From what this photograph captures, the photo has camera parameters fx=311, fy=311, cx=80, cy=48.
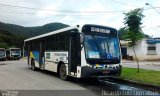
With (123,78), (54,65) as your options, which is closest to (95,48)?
(123,78)

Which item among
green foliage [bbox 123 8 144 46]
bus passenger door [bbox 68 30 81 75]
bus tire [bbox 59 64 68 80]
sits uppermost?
green foliage [bbox 123 8 144 46]

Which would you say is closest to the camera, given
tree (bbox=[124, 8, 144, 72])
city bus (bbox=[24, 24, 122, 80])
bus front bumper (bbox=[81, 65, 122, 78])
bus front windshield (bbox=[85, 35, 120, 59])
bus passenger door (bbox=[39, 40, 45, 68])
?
bus front bumper (bbox=[81, 65, 122, 78])

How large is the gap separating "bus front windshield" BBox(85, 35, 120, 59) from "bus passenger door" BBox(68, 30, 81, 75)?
0.52 m

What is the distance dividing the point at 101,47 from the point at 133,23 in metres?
5.22

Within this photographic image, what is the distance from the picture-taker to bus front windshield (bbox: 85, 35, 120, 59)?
15.6 meters

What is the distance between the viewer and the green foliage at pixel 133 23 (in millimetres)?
20125

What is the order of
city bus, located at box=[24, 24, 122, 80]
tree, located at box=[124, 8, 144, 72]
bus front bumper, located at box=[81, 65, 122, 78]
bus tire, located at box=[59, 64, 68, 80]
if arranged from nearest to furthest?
1. bus front bumper, located at box=[81, 65, 122, 78]
2. city bus, located at box=[24, 24, 122, 80]
3. bus tire, located at box=[59, 64, 68, 80]
4. tree, located at box=[124, 8, 144, 72]

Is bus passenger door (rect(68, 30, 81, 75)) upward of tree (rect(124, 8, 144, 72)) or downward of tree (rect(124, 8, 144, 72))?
downward

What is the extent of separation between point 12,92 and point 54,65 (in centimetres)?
674

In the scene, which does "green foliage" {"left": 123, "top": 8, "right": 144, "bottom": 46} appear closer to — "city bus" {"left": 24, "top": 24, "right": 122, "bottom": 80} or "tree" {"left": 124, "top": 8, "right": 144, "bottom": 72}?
"tree" {"left": 124, "top": 8, "right": 144, "bottom": 72}

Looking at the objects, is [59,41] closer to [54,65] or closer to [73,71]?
[54,65]

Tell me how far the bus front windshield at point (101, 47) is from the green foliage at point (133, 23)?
406cm

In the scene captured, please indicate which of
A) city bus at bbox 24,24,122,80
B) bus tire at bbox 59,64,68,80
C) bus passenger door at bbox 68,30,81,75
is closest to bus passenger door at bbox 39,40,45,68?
city bus at bbox 24,24,122,80

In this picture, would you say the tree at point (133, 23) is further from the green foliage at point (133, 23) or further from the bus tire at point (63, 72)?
the bus tire at point (63, 72)
